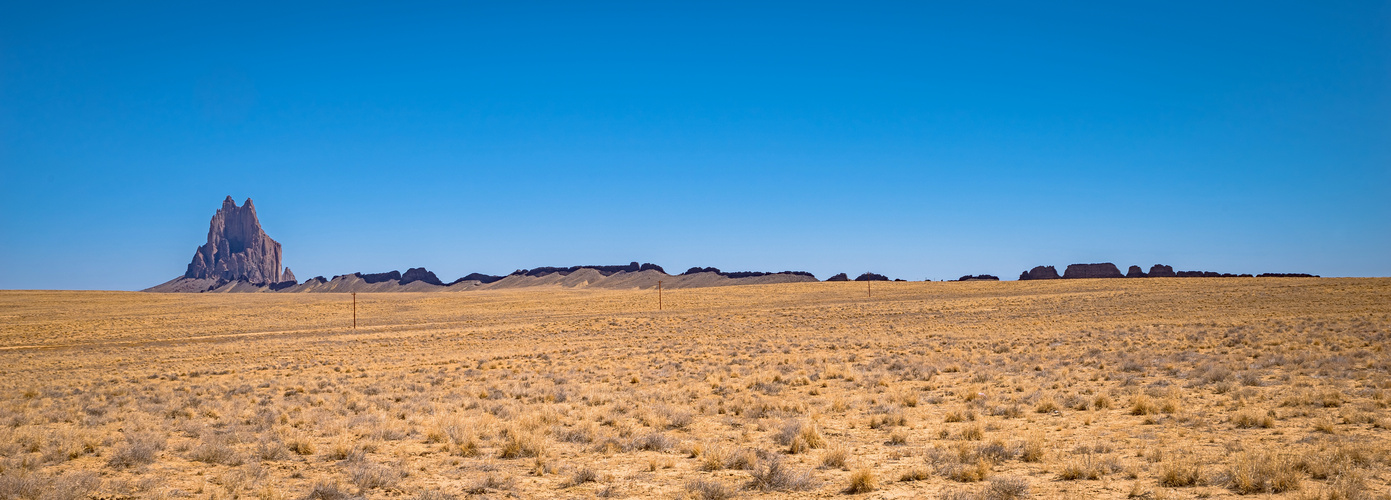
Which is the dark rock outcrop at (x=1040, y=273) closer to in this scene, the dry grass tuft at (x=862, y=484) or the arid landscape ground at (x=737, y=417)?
the arid landscape ground at (x=737, y=417)

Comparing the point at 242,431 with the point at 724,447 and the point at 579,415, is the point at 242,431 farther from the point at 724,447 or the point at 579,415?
the point at 724,447

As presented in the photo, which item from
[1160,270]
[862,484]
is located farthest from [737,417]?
[1160,270]

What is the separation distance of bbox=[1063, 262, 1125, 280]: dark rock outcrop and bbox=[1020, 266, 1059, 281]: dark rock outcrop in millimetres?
1800

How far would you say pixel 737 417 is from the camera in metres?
13.1

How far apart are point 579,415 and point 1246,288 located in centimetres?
6548

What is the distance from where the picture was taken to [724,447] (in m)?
10.1

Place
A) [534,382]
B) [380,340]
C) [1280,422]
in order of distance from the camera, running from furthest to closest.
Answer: [380,340]
[534,382]
[1280,422]

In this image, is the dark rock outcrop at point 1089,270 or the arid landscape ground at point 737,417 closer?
the arid landscape ground at point 737,417

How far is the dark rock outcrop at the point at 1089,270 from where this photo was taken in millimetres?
107375

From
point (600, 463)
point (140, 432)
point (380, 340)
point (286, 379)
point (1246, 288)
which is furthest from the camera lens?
point (1246, 288)

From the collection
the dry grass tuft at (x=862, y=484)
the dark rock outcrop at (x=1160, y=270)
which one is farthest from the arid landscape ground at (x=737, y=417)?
the dark rock outcrop at (x=1160, y=270)

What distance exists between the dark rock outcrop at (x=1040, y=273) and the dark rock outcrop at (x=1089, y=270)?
1.80 m

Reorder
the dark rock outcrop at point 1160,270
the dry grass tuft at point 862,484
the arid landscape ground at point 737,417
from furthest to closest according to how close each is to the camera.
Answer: the dark rock outcrop at point 1160,270 < the arid landscape ground at point 737,417 < the dry grass tuft at point 862,484

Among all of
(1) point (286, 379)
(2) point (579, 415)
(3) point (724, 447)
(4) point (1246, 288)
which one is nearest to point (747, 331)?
(1) point (286, 379)
